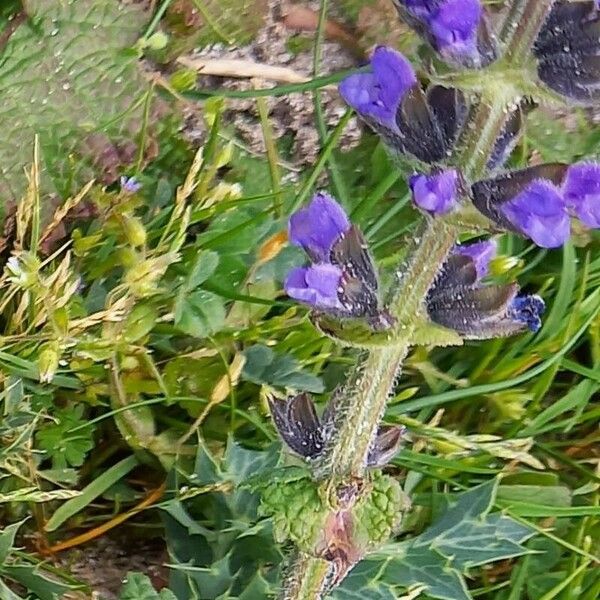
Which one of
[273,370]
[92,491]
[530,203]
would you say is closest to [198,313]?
[273,370]

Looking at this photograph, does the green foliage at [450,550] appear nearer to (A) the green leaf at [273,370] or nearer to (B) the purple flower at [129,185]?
(A) the green leaf at [273,370]

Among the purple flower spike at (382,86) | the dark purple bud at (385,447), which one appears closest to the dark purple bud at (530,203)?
the purple flower spike at (382,86)

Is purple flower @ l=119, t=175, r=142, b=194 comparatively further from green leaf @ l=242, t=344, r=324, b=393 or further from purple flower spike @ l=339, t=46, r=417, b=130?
purple flower spike @ l=339, t=46, r=417, b=130

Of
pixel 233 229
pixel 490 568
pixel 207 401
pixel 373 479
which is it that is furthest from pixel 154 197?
pixel 490 568

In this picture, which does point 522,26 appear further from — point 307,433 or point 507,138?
point 307,433

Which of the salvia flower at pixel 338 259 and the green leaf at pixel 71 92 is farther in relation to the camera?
the green leaf at pixel 71 92
